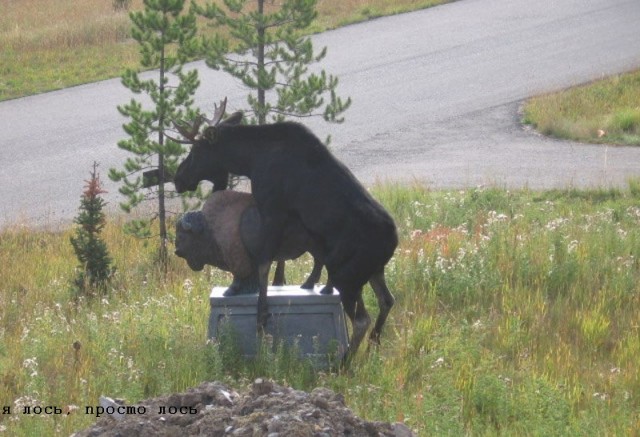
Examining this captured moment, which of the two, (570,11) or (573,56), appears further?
(570,11)

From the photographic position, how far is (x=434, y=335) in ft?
26.9

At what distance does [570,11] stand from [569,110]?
8190 mm

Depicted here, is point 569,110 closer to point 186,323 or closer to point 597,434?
point 186,323

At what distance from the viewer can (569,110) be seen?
57.8 feet

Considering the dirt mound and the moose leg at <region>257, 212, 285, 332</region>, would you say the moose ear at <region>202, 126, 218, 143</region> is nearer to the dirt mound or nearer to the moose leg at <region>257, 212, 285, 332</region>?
the moose leg at <region>257, 212, 285, 332</region>

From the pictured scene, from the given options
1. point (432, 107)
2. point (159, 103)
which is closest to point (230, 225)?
point (159, 103)

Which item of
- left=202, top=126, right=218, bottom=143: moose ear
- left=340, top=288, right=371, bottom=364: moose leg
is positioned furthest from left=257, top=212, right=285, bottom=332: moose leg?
left=202, top=126, right=218, bottom=143: moose ear

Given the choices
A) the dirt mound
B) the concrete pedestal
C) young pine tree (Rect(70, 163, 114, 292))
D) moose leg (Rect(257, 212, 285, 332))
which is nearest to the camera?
the dirt mound

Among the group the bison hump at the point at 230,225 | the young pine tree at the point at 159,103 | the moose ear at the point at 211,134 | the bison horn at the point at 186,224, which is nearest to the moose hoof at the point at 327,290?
the bison hump at the point at 230,225

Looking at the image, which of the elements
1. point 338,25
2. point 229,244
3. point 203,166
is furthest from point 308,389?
point 338,25

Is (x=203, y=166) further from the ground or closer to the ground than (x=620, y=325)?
further from the ground

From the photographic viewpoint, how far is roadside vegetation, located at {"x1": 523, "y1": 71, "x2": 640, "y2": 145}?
1655 centimetres

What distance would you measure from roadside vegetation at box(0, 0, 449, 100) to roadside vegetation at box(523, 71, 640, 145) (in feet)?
20.0

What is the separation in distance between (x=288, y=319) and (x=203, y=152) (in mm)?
1233
